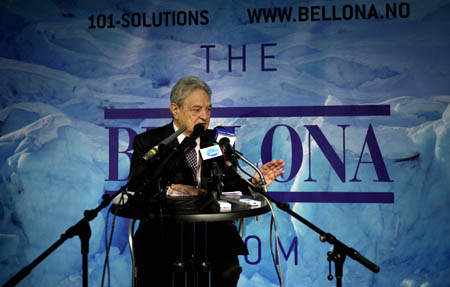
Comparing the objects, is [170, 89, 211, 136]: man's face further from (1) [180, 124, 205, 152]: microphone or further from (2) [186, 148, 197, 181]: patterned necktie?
(1) [180, 124, 205, 152]: microphone

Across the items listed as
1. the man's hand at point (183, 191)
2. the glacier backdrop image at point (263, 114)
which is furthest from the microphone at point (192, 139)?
the glacier backdrop image at point (263, 114)

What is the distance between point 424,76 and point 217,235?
2.18 meters

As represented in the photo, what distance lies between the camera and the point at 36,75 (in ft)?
12.1

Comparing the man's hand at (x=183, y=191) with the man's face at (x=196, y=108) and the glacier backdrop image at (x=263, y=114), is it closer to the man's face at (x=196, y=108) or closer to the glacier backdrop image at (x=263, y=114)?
the man's face at (x=196, y=108)

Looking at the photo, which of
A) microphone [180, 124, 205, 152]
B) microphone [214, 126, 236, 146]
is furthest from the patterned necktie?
microphone [180, 124, 205, 152]

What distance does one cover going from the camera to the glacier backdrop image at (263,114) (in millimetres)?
3352

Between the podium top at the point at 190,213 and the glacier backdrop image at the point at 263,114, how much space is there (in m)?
1.50

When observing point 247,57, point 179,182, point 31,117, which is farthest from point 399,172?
point 31,117

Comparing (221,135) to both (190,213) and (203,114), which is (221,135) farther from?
(203,114)

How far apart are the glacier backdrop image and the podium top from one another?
1498mm

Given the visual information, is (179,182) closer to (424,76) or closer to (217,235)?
(217,235)

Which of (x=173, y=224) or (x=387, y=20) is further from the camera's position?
(x=387, y=20)

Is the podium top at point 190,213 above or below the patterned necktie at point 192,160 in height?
below

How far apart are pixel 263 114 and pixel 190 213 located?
5.84 ft
